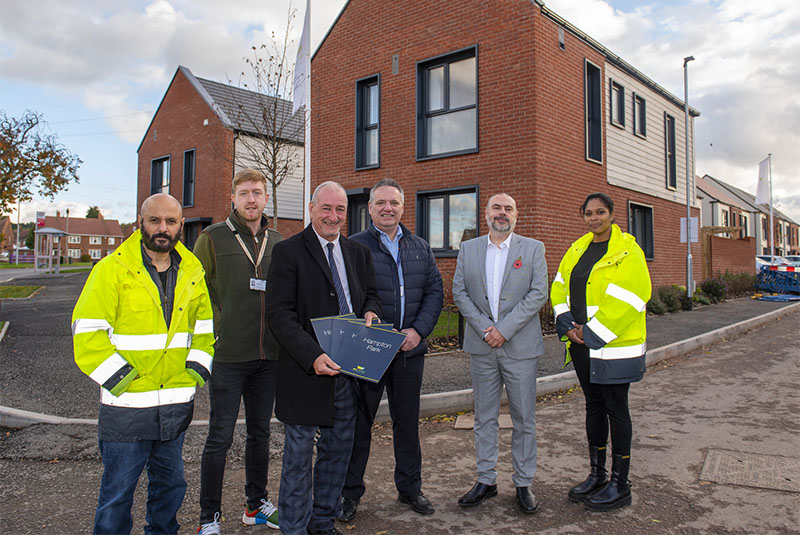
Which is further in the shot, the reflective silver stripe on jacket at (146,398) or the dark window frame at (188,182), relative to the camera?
the dark window frame at (188,182)

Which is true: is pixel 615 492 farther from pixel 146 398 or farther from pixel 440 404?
pixel 146 398

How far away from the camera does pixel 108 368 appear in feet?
8.13

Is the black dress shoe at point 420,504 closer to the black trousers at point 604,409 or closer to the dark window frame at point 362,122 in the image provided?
the black trousers at point 604,409

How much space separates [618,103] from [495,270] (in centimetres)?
1320

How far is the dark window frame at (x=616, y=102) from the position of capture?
14602mm

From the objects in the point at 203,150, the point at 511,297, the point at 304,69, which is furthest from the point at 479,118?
the point at 203,150

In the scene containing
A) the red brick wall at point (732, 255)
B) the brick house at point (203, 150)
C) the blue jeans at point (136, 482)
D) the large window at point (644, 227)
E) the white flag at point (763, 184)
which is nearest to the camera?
the blue jeans at point (136, 482)

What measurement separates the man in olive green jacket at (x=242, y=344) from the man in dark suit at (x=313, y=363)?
1.08 ft

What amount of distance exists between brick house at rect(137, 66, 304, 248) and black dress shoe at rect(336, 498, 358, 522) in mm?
Answer: 17071

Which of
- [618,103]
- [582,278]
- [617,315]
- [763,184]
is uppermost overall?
[763,184]

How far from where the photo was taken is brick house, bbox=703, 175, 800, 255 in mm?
52812

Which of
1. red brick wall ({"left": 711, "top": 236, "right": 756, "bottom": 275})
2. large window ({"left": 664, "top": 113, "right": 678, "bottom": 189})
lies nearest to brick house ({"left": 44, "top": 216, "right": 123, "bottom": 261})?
red brick wall ({"left": 711, "top": 236, "right": 756, "bottom": 275})

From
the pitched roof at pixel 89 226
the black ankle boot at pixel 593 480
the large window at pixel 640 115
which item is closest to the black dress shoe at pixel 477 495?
the black ankle boot at pixel 593 480

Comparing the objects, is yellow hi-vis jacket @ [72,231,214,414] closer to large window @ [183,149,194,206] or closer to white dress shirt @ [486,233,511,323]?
white dress shirt @ [486,233,511,323]
